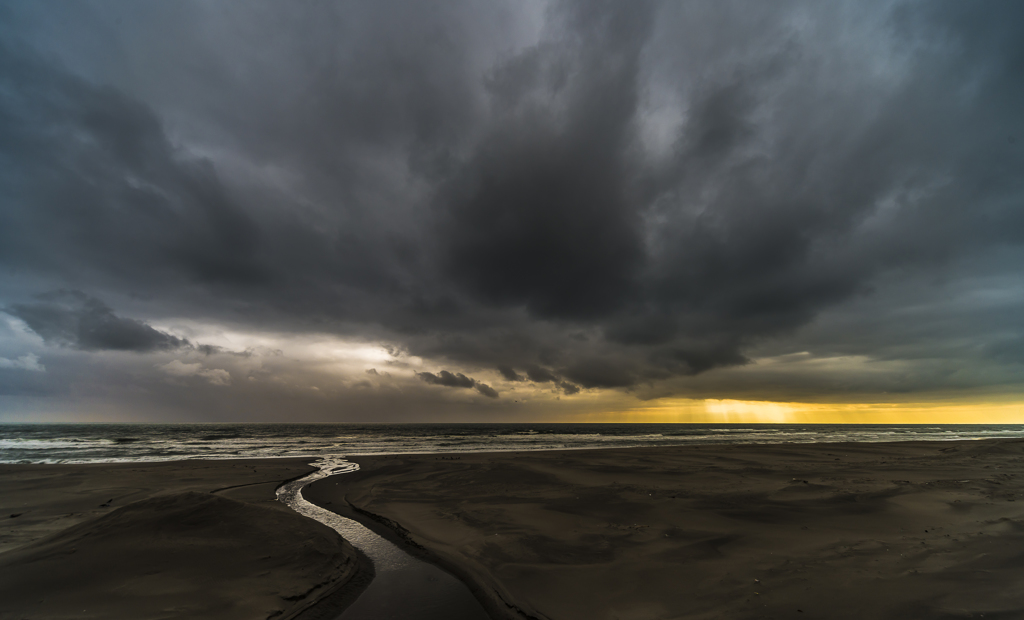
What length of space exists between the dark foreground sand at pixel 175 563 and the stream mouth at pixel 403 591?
0.64 metres

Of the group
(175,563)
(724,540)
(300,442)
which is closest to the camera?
(175,563)

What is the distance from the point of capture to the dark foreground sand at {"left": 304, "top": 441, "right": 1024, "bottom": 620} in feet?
20.7

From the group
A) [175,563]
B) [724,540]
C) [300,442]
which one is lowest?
[300,442]

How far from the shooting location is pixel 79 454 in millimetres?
36812

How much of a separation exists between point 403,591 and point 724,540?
291 inches

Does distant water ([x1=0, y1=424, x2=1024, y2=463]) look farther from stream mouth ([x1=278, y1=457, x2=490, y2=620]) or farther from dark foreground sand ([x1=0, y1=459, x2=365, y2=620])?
dark foreground sand ([x1=0, y1=459, x2=365, y2=620])

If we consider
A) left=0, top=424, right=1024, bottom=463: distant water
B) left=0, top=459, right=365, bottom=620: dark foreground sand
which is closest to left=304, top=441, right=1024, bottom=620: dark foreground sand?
left=0, top=459, right=365, bottom=620: dark foreground sand

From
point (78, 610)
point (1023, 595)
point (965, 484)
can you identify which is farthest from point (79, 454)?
point (965, 484)

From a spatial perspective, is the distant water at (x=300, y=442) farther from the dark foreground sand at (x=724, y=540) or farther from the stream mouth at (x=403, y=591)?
the stream mouth at (x=403, y=591)

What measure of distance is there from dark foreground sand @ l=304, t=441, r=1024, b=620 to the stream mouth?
434mm

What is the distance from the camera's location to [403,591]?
750 centimetres

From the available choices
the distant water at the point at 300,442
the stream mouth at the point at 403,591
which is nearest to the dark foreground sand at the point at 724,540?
the stream mouth at the point at 403,591

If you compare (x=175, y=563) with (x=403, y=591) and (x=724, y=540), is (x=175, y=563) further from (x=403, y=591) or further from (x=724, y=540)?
(x=724, y=540)

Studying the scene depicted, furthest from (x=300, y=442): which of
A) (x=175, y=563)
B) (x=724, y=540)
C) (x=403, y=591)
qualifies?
(x=724, y=540)
